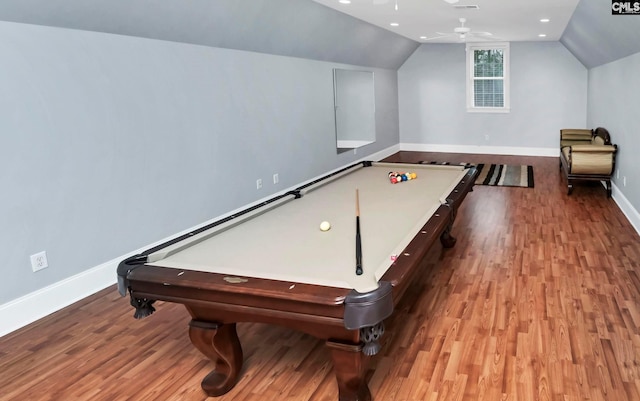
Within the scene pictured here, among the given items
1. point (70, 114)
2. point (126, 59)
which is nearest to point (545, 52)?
point (126, 59)

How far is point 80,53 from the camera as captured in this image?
11.7 feet

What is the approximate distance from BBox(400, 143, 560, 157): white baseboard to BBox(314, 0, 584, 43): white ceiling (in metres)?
2.40

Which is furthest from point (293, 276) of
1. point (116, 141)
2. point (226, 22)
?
point (226, 22)

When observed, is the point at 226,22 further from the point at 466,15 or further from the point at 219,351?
the point at 219,351

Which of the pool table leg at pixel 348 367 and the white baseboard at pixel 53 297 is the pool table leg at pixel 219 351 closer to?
the pool table leg at pixel 348 367

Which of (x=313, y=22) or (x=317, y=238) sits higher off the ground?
(x=313, y=22)

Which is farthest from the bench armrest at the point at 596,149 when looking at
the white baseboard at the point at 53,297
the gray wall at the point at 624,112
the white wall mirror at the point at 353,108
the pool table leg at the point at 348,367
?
the white baseboard at the point at 53,297

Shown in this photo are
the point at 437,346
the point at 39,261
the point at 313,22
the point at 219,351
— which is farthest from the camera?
the point at 313,22

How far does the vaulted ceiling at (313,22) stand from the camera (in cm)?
348

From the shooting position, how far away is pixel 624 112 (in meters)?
5.38

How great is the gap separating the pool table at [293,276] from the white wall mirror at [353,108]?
15.2ft

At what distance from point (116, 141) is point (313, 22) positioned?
2.74 metres

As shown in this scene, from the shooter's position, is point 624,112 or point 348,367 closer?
point 348,367

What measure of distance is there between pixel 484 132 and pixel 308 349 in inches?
316
